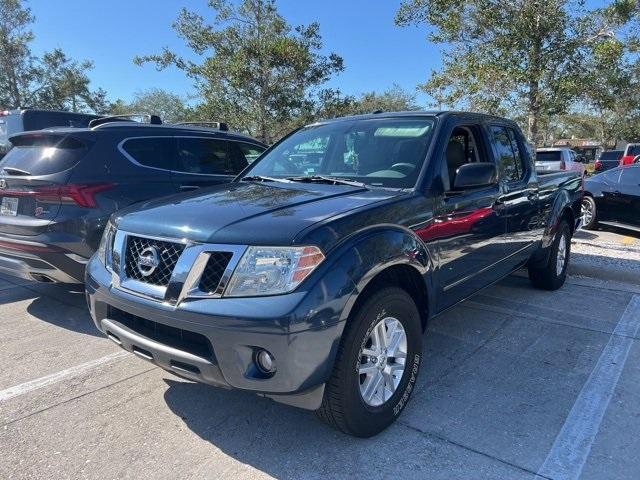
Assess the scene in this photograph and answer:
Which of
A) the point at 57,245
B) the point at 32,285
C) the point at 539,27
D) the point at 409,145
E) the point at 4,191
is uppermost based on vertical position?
the point at 539,27

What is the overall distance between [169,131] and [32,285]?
8.22ft

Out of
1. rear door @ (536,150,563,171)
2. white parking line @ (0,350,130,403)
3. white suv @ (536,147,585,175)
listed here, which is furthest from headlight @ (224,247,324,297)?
rear door @ (536,150,563,171)

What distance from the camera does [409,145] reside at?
356 centimetres

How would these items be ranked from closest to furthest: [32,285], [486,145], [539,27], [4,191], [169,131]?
1. [486,145]
2. [4,191]
3. [169,131]
4. [32,285]
5. [539,27]

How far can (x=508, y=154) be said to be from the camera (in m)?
4.65

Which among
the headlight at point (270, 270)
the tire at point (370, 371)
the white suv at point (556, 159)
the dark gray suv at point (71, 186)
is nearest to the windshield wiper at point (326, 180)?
the tire at point (370, 371)

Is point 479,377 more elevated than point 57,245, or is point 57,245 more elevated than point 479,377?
point 57,245

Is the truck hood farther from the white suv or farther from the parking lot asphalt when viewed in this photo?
the white suv

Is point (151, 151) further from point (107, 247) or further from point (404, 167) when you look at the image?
point (404, 167)

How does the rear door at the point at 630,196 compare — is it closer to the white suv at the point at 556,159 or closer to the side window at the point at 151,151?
the white suv at the point at 556,159

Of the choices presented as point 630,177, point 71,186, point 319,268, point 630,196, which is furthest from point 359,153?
point 630,177

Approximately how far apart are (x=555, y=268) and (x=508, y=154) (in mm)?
1678

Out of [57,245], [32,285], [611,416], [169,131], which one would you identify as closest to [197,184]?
[169,131]

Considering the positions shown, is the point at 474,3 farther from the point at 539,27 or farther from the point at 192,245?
the point at 192,245
